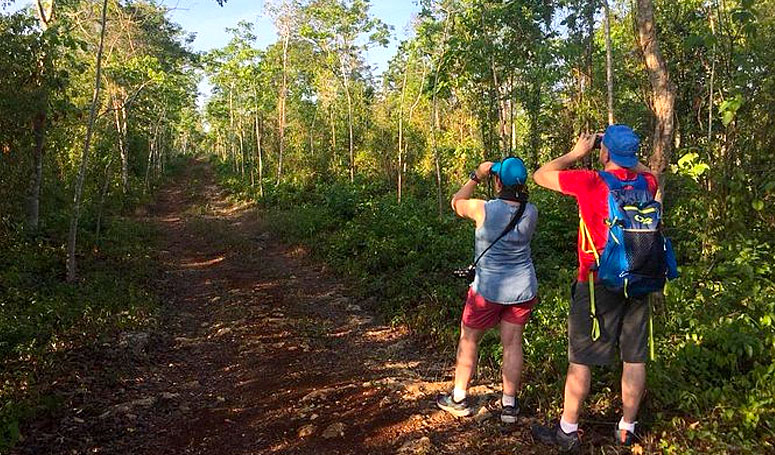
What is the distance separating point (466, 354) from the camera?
377 centimetres

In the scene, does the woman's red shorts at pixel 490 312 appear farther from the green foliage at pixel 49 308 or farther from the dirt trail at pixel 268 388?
the green foliage at pixel 49 308

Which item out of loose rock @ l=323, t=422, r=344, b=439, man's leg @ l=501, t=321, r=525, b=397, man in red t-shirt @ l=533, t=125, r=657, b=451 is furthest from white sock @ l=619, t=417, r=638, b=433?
loose rock @ l=323, t=422, r=344, b=439

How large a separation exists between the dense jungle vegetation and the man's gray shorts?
1.97 ft

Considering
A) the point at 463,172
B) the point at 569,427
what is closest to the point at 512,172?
the point at 569,427

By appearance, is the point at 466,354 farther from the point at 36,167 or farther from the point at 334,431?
the point at 36,167

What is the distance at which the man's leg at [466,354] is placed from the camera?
3717mm

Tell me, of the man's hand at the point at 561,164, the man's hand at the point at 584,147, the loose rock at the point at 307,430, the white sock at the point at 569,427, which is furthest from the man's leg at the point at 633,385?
the loose rock at the point at 307,430

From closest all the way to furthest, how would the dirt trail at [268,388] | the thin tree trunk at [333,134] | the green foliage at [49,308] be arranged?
the dirt trail at [268,388] → the green foliage at [49,308] → the thin tree trunk at [333,134]

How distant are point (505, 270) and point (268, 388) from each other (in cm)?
297

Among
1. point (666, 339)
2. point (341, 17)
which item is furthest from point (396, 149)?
point (666, 339)

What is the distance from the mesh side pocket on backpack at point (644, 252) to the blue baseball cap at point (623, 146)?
1.46ft

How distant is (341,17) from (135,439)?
1970cm

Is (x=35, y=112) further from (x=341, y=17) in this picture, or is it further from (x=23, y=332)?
(x=341, y=17)

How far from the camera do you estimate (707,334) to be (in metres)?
3.79
